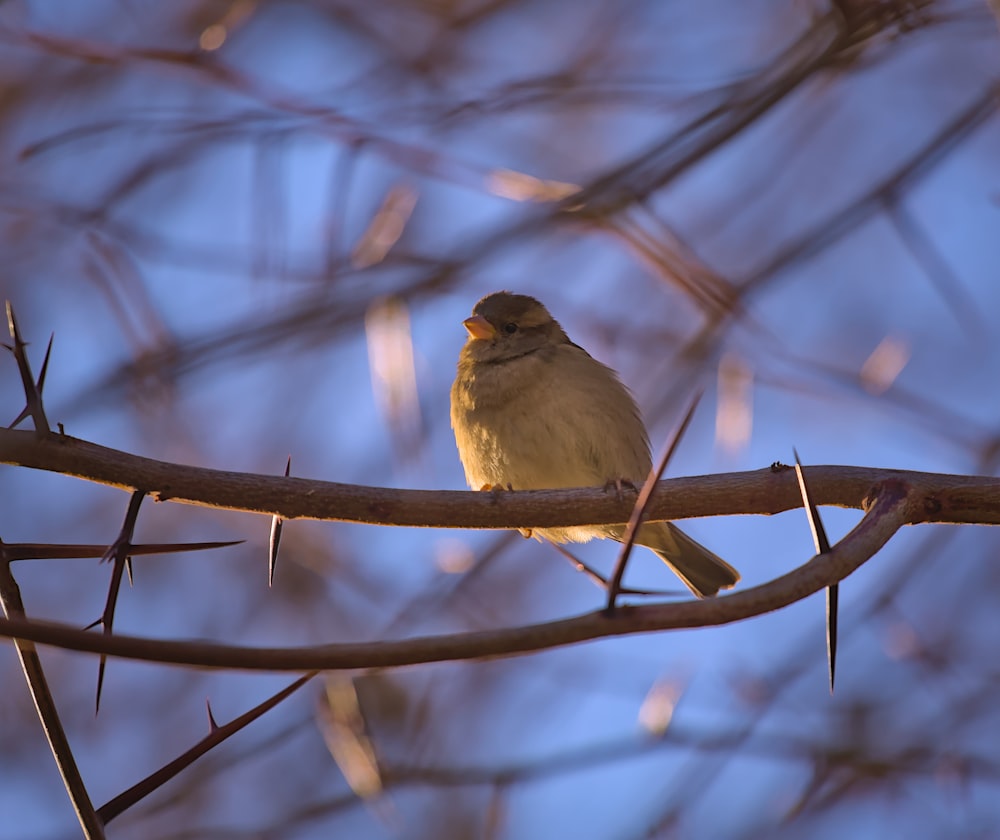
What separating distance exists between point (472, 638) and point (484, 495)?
1.15 metres

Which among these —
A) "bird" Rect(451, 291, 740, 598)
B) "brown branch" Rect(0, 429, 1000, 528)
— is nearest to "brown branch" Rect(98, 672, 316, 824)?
"brown branch" Rect(0, 429, 1000, 528)

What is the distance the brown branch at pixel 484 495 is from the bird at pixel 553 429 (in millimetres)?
2071

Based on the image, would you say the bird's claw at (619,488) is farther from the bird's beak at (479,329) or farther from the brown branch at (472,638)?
the bird's beak at (479,329)

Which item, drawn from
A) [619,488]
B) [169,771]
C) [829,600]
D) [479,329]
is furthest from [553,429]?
[169,771]

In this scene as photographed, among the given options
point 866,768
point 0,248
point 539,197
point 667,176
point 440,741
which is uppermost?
point 0,248

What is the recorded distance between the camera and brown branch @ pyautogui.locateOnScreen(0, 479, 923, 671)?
1.38 m

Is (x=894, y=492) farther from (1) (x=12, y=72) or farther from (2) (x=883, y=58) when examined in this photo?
(1) (x=12, y=72)

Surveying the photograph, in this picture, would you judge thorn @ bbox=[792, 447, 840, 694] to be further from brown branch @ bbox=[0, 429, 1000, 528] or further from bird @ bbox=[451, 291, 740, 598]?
bird @ bbox=[451, 291, 740, 598]

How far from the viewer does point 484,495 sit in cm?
272

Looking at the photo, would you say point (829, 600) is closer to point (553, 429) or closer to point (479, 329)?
point (553, 429)

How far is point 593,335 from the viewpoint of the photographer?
553 cm

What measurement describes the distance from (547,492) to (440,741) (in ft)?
17.3

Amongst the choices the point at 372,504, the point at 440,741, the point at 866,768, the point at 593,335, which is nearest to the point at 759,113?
the point at 372,504

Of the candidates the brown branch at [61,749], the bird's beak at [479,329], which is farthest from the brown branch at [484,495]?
the bird's beak at [479,329]
